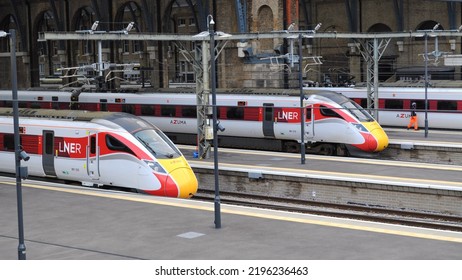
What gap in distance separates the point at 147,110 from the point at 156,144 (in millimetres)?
16835

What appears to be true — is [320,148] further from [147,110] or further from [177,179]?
[177,179]

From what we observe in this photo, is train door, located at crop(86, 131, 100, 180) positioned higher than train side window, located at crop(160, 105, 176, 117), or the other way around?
train side window, located at crop(160, 105, 176, 117)

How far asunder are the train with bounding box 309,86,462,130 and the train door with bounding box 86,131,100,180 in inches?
823

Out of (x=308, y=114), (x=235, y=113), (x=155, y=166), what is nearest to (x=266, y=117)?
(x=235, y=113)

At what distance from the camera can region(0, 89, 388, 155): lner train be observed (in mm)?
33594

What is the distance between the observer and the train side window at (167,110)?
3893 centimetres

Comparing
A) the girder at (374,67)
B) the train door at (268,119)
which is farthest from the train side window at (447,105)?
the train door at (268,119)

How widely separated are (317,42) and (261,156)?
3318cm

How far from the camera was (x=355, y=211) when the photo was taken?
25484 millimetres

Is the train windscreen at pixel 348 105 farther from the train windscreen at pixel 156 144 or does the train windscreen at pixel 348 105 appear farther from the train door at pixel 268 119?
the train windscreen at pixel 156 144

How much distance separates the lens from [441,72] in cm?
5381

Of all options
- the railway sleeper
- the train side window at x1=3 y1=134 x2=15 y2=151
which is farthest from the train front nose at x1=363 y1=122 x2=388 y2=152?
the train side window at x1=3 y1=134 x2=15 y2=151

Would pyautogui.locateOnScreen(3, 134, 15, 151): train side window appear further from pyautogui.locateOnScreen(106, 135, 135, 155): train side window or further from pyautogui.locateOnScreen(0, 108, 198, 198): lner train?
pyautogui.locateOnScreen(106, 135, 135, 155): train side window
